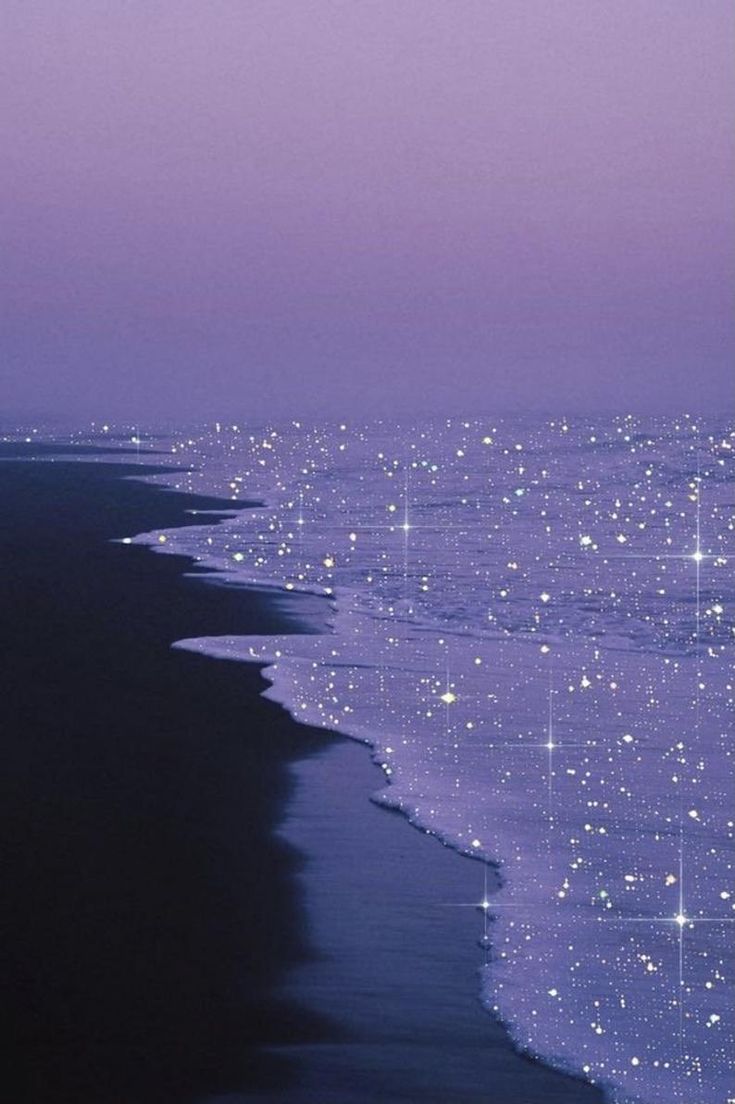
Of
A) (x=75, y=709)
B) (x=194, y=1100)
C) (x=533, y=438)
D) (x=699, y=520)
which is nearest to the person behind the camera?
(x=194, y=1100)

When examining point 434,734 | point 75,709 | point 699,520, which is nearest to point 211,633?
point 75,709

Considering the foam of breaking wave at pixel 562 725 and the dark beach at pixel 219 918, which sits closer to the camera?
the dark beach at pixel 219 918

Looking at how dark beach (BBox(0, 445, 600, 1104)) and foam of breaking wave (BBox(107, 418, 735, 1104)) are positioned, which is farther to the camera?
foam of breaking wave (BBox(107, 418, 735, 1104))

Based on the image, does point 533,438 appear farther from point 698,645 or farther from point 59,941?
point 59,941

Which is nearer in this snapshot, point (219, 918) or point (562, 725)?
point (219, 918)
